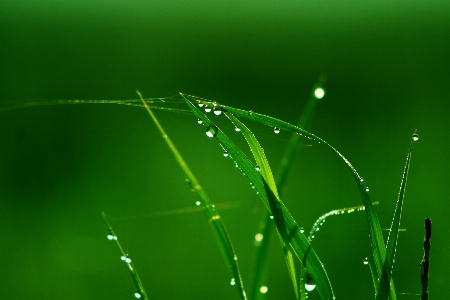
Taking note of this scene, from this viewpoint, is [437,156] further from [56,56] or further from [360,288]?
[56,56]

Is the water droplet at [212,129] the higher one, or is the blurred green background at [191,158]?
the blurred green background at [191,158]

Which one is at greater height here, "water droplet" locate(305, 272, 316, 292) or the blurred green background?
the blurred green background

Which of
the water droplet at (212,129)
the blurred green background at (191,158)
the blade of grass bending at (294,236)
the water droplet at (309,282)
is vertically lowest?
the water droplet at (309,282)

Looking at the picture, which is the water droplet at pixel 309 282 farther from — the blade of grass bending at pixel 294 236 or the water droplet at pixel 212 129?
the water droplet at pixel 212 129

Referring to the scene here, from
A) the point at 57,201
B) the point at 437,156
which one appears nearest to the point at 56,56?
the point at 57,201

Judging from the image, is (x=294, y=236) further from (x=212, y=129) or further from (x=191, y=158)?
(x=191, y=158)

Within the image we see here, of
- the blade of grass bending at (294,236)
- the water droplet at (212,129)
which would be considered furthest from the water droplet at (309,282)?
the water droplet at (212,129)

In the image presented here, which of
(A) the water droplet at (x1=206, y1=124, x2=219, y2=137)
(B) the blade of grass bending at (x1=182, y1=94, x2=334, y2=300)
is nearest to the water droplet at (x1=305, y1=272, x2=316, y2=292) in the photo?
(B) the blade of grass bending at (x1=182, y1=94, x2=334, y2=300)

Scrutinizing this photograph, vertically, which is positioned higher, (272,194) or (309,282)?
(272,194)

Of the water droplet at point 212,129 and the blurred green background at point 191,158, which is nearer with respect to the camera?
the water droplet at point 212,129

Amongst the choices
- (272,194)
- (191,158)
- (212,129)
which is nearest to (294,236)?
(272,194)

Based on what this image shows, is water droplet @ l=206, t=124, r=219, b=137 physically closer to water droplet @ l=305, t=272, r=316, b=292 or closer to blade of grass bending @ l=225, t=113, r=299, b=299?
blade of grass bending @ l=225, t=113, r=299, b=299

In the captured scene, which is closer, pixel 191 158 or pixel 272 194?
pixel 272 194
